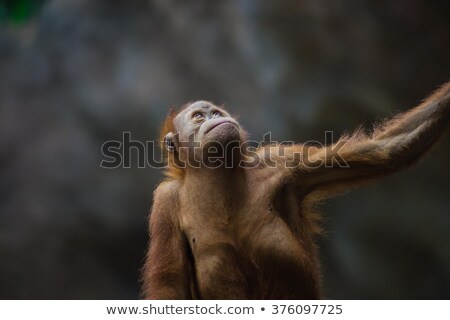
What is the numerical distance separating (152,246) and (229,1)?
5.56 feet

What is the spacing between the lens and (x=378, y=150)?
3352 millimetres

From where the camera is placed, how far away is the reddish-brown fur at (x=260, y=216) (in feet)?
10.6

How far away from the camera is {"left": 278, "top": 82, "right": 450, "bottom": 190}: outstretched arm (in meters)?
3.26

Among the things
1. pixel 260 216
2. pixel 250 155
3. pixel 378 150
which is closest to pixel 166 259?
pixel 260 216

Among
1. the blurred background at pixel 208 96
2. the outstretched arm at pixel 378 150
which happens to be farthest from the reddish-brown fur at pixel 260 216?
the blurred background at pixel 208 96

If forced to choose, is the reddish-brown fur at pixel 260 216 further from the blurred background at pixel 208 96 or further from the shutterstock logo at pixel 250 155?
the blurred background at pixel 208 96

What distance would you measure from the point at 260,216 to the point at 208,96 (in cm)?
124
